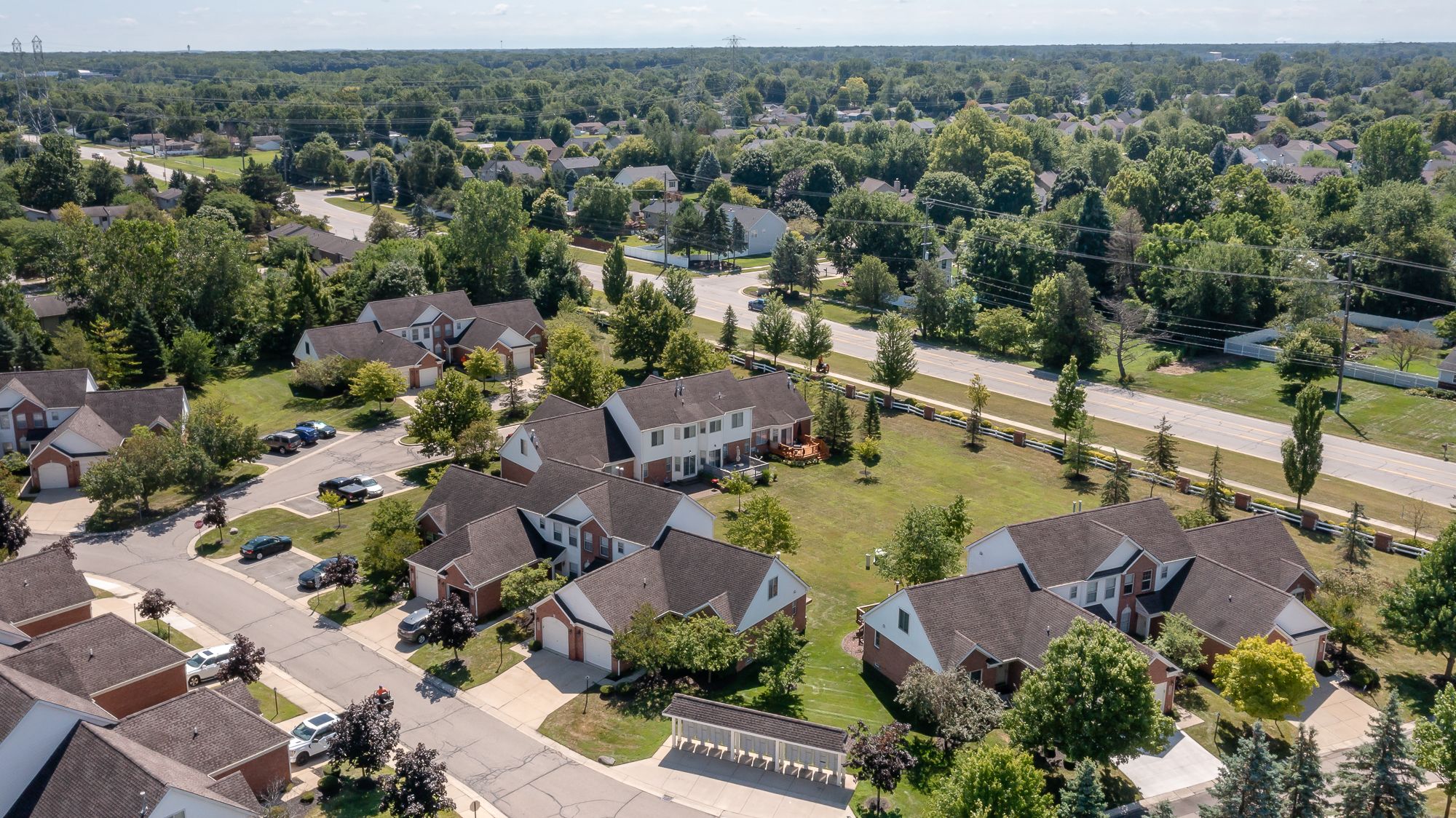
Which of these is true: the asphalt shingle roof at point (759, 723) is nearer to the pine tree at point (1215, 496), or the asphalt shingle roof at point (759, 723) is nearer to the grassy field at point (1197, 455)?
the pine tree at point (1215, 496)

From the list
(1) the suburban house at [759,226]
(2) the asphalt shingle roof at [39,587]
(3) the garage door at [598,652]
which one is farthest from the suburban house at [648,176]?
(3) the garage door at [598,652]

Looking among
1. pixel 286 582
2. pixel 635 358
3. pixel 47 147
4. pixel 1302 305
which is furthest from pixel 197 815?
pixel 47 147

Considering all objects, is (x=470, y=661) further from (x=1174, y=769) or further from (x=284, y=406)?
(x=284, y=406)

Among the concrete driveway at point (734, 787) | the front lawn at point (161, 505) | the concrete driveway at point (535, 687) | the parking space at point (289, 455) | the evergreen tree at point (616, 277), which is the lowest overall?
the concrete driveway at point (734, 787)

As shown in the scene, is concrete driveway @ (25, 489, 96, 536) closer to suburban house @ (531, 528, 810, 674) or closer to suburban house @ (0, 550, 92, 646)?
suburban house @ (0, 550, 92, 646)

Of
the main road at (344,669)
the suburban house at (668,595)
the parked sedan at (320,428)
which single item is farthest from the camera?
the parked sedan at (320,428)

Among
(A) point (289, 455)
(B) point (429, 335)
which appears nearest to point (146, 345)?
(A) point (289, 455)

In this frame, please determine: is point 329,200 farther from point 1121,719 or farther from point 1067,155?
point 1121,719

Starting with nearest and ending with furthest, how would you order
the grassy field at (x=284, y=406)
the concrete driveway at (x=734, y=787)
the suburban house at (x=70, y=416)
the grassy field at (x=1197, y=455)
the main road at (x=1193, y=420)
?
the concrete driveway at (x=734, y=787) < the suburban house at (x=70, y=416) < the grassy field at (x=1197, y=455) < the main road at (x=1193, y=420) < the grassy field at (x=284, y=406)
